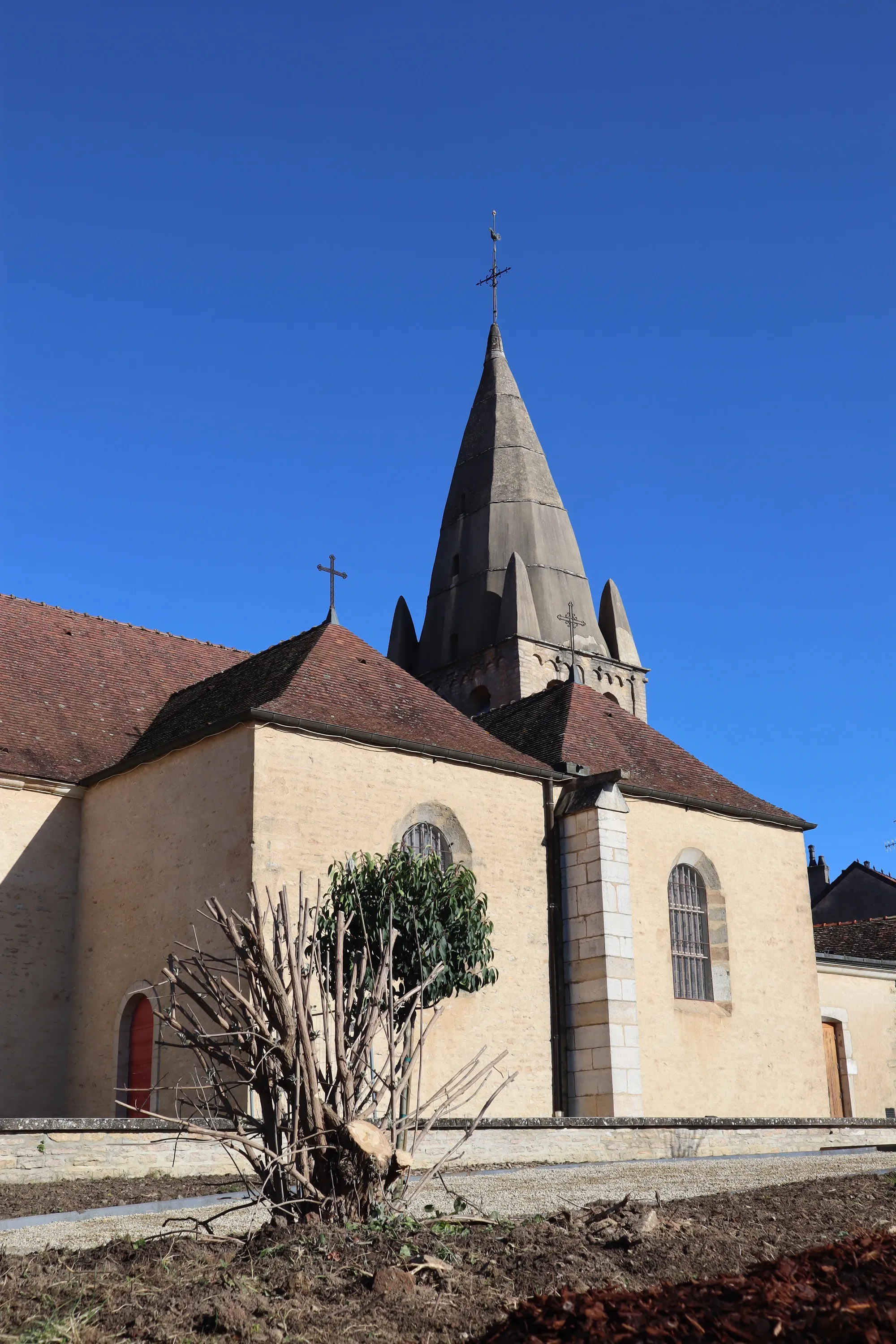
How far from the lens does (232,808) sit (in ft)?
54.4

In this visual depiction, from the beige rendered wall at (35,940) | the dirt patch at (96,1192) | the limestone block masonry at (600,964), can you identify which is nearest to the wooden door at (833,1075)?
the limestone block masonry at (600,964)

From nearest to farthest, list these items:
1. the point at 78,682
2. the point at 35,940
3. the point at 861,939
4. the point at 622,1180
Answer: the point at 622,1180, the point at 35,940, the point at 78,682, the point at 861,939

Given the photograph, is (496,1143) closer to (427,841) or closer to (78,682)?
(427,841)

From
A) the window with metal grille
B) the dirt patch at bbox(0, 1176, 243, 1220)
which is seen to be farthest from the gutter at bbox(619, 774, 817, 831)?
the dirt patch at bbox(0, 1176, 243, 1220)

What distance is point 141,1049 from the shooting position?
58.0 feet

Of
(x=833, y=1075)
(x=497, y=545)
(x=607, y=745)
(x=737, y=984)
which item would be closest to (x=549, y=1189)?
(x=737, y=984)

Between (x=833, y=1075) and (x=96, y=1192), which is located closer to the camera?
(x=96, y=1192)

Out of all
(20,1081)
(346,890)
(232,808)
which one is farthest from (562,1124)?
(20,1081)

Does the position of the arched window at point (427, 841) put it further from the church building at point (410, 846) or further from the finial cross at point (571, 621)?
the finial cross at point (571, 621)

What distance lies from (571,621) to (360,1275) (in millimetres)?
33623

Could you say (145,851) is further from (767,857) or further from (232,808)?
(767,857)

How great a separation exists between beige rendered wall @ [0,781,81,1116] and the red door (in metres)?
1.40

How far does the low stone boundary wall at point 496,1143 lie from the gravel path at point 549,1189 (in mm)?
455

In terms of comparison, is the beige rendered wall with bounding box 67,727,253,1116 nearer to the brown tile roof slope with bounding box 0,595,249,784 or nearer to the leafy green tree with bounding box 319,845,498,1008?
the brown tile roof slope with bounding box 0,595,249,784
